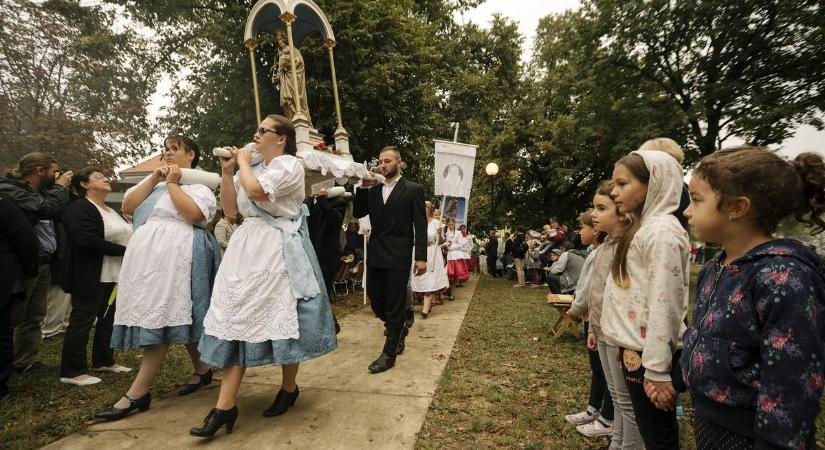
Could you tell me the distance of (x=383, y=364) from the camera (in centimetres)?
396

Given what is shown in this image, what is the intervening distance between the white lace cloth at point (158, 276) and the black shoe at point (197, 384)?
789mm

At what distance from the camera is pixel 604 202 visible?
2.63m

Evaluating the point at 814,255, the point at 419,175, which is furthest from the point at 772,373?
the point at 419,175

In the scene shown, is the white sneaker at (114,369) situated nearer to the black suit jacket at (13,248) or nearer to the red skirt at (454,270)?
the black suit jacket at (13,248)

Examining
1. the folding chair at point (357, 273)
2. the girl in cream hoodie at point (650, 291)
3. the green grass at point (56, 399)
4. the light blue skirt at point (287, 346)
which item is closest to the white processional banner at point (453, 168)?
the folding chair at point (357, 273)

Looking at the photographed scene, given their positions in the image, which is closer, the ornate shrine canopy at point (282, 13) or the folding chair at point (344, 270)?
the ornate shrine canopy at point (282, 13)

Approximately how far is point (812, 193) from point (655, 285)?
23.5 inches

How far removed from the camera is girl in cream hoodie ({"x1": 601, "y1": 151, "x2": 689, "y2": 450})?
1.63 meters

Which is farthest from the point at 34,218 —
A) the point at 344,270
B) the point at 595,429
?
the point at 344,270

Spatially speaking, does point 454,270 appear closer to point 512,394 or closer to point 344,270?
point 344,270

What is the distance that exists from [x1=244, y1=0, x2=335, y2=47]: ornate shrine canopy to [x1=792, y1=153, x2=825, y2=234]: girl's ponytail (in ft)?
24.0

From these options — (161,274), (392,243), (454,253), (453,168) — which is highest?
(453,168)

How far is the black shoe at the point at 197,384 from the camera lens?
336 cm

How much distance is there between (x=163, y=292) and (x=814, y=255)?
3.45 metres
